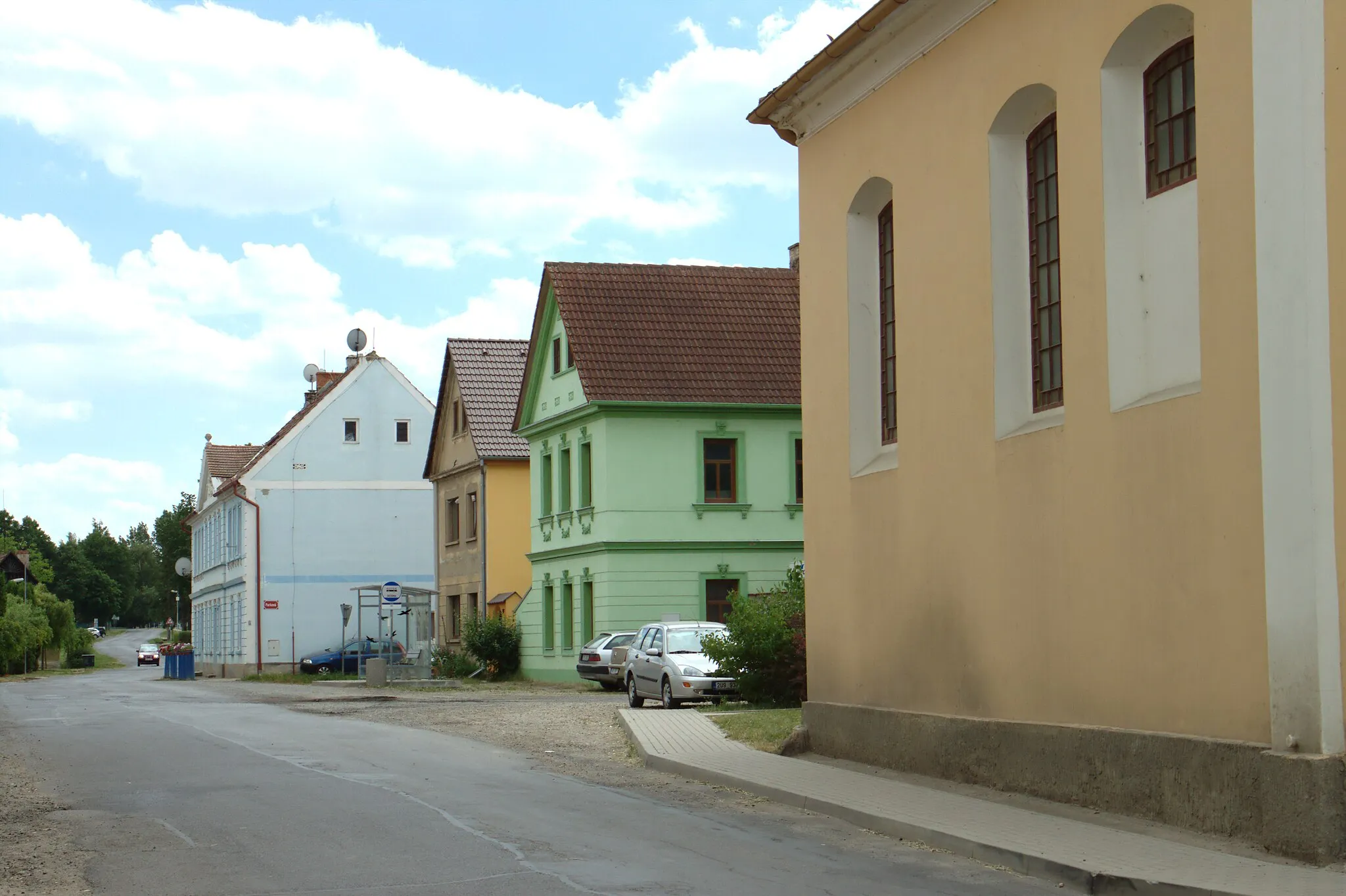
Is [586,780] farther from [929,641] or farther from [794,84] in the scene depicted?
[794,84]

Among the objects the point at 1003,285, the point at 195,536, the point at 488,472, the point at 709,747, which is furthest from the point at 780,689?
the point at 195,536

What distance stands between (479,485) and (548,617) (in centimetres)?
607

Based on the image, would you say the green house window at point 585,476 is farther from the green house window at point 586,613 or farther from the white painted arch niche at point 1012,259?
the white painted arch niche at point 1012,259

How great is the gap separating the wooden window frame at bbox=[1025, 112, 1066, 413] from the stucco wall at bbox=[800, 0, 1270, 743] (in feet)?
1.35

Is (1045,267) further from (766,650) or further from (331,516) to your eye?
(331,516)

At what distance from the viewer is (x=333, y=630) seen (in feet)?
198

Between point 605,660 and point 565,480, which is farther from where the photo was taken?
point 565,480

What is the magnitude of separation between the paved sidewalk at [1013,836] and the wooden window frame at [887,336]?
3.67m

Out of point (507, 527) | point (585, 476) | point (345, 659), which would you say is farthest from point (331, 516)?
point (585, 476)

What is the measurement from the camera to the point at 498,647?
4591cm

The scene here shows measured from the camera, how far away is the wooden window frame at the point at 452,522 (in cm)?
5172

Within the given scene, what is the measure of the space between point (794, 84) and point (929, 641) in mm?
6469

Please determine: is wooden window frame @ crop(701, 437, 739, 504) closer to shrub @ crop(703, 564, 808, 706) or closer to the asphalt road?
shrub @ crop(703, 564, 808, 706)

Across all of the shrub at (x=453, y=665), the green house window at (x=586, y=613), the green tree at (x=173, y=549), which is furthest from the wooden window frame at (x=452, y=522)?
the green tree at (x=173, y=549)
